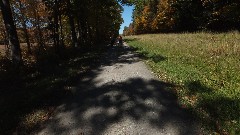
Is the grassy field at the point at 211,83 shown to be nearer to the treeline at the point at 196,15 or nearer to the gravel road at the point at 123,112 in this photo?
the gravel road at the point at 123,112

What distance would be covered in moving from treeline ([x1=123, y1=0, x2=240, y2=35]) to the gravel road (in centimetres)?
1780

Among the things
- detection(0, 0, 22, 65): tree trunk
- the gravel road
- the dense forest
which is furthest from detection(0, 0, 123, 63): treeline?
the gravel road

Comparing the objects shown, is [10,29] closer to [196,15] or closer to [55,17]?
[55,17]

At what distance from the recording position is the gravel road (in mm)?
7680

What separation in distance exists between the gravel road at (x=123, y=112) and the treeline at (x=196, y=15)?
58.4 feet

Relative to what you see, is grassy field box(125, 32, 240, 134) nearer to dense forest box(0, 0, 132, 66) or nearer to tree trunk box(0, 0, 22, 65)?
tree trunk box(0, 0, 22, 65)

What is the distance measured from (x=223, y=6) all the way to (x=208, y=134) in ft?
119

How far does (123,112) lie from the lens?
890cm

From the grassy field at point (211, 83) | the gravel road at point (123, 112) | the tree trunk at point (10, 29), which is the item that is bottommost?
the gravel road at point (123, 112)

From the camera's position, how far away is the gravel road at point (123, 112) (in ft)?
25.2

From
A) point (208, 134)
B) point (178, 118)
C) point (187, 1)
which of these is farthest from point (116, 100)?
point (187, 1)

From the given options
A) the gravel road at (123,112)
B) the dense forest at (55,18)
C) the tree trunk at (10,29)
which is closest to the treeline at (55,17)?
the dense forest at (55,18)

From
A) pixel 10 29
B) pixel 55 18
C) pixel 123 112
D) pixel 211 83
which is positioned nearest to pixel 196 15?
pixel 55 18

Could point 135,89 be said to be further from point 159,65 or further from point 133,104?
point 159,65
